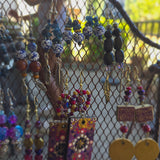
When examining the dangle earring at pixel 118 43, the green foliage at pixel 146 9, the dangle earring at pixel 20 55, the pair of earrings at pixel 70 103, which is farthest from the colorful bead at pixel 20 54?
the green foliage at pixel 146 9

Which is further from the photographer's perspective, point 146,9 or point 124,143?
point 146,9

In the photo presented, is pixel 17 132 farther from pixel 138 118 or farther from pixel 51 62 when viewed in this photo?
pixel 138 118

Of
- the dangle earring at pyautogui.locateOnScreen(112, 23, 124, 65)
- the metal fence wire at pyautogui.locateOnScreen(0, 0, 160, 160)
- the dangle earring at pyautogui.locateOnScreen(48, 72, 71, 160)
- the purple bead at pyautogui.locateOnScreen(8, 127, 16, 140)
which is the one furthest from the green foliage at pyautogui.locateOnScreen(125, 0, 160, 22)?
the purple bead at pyautogui.locateOnScreen(8, 127, 16, 140)

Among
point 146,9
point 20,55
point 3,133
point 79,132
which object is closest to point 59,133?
point 79,132

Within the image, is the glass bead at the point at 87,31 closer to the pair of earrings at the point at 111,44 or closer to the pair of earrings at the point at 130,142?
the pair of earrings at the point at 111,44

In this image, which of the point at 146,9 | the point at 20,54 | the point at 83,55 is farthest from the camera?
the point at 146,9

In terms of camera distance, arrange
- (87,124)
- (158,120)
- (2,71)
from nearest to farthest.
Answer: (2,71), (87,124), (158,120)

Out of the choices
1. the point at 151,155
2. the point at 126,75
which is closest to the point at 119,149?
the point at 151,155

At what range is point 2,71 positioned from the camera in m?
0.50

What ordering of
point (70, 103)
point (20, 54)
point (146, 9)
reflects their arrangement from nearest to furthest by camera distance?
point (20, 54) → point (70, 103) → point (146, 9)

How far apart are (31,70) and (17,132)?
0.19 m

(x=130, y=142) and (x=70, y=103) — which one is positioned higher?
(x=70, y=103)

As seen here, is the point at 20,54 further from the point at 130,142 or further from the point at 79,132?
the point at 130,142

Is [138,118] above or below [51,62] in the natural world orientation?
below
